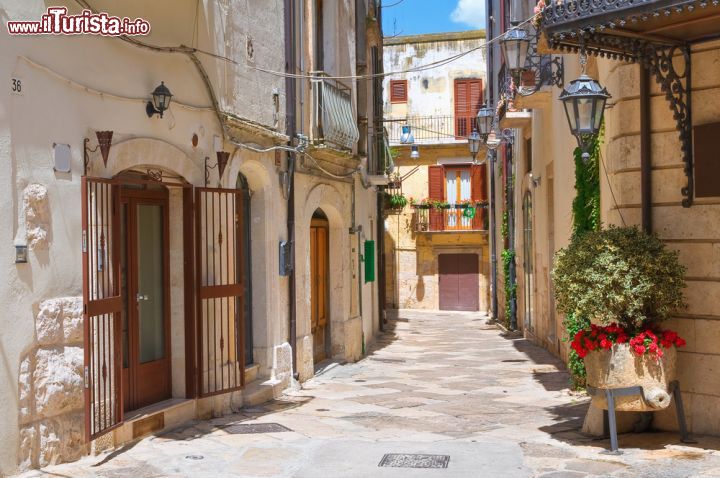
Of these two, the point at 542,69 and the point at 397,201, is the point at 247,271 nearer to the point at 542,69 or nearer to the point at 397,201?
the point at 542,69

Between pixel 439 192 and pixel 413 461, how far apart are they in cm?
2464

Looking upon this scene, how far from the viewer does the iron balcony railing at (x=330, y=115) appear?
13.0 m

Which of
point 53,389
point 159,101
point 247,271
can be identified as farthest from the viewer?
point 247,271

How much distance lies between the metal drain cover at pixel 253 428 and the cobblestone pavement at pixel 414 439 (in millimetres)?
59

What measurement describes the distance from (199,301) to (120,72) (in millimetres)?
2541

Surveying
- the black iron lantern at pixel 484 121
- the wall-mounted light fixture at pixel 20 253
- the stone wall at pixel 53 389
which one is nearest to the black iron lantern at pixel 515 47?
the black iron lantern at pixel 484 121

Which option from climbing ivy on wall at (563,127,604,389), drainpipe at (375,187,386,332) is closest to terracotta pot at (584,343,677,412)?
climbing ivy on wall at (563,127,604,389)

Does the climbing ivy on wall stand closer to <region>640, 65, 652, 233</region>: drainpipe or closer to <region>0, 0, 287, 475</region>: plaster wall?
<region>640, 65, 652, 233</region>: drainpipe

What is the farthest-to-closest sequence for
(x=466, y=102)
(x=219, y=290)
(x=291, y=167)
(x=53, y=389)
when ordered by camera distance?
(x=466, y=102) < (x=291, y=167) < (x=219, y=290) < (x=53, y=389)

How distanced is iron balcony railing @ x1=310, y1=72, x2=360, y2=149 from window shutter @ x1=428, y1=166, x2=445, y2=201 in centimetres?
1719

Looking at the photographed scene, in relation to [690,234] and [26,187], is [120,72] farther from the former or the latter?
[690,234]

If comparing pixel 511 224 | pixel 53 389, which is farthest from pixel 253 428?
pixel 511 224

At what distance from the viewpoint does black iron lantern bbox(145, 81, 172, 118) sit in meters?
8.31

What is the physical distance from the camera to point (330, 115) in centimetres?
1325
